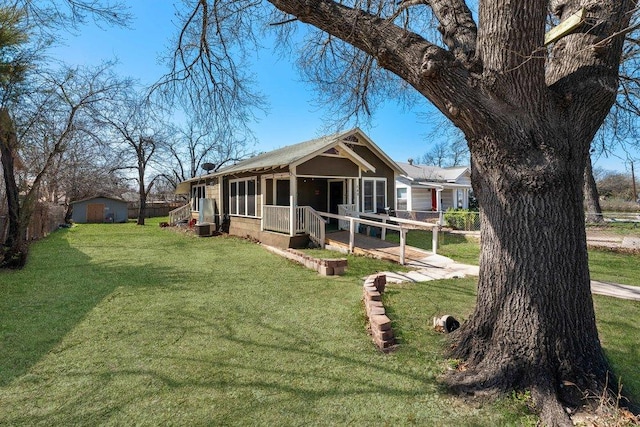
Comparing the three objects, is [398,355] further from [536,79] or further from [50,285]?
[50,285]

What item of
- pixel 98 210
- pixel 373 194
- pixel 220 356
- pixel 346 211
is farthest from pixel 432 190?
pixel 98 210

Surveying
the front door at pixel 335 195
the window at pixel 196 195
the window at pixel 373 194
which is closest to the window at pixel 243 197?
the front door at pixel 335 195

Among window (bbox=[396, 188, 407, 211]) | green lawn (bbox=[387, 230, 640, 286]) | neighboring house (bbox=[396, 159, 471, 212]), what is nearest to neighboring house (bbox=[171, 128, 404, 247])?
green lawn (bbox=[387, 230, 640, 286])

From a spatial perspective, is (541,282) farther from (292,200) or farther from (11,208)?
(11,208)

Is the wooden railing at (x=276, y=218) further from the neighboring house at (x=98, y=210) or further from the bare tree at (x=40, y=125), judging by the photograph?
the neighboring house at (x=98, y=210)

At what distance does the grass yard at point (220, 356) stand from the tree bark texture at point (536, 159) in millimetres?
513

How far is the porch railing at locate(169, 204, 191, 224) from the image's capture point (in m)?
20.7

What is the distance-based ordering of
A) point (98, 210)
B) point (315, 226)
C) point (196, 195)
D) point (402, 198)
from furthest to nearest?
point (98, 210) → point (402, 198) → point (196, 195) → point (315, 226)

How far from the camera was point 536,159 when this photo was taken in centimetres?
255

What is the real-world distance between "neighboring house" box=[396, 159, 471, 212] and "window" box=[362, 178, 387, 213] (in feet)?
22.1

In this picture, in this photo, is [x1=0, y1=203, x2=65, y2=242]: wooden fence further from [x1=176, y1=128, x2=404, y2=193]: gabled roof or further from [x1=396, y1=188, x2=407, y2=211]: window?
[x1=396, y1=188, x2=407, y2=211]: window

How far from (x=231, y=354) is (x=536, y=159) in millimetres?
3357

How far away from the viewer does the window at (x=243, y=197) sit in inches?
508

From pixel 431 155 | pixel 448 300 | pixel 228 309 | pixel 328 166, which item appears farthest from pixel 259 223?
pixel 431 155
